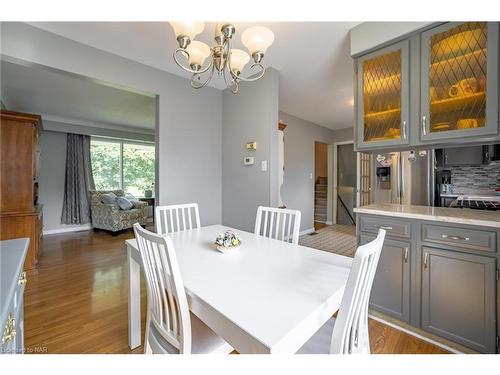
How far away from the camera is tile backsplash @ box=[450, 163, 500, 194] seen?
97.7 inches

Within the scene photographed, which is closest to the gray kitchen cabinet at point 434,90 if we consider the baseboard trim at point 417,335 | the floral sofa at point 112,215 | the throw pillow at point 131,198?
the baseboard trim at point 417,335

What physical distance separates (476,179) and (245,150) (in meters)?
2.65

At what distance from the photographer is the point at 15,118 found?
2.68 meters

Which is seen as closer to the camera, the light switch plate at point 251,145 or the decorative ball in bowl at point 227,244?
the decorative ball in bowl at point 227,244

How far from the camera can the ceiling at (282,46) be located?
6.54ft

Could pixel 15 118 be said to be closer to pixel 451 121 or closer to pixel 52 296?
pixel 52 296

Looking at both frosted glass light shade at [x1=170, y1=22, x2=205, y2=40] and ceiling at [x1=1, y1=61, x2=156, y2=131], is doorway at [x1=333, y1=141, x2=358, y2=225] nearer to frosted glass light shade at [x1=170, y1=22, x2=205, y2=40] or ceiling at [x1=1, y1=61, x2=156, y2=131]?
ceiling at [x1=1, y1=61, x2=156, y2=131]

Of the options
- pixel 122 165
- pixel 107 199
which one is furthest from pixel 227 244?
pixel 122 165

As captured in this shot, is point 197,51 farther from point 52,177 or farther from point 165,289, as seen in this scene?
point 52,177

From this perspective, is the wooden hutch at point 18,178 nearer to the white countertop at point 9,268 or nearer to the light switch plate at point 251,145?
the white countertop at point 9,268

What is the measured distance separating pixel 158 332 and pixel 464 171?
3371mm

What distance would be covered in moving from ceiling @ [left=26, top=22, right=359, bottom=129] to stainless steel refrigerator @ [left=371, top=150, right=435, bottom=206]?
4.01 ft

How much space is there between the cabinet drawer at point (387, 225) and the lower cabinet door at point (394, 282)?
0.07 m
